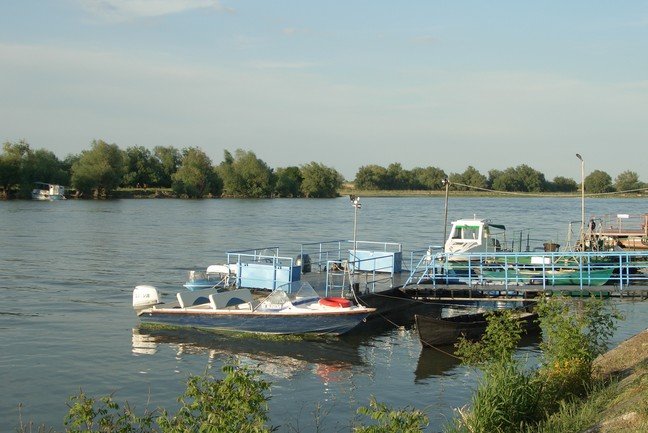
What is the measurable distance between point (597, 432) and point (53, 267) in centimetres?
3658

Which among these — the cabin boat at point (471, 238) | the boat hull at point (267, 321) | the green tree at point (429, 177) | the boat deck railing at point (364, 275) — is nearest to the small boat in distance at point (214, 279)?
the boat hull at point (267, 321)

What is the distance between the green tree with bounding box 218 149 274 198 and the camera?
15900cm

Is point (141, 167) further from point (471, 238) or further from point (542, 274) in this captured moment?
point (542, 274)

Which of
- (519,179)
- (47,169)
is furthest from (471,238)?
(519,179)

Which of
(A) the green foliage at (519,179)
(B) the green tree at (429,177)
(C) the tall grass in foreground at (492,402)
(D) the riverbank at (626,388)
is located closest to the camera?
(C) the tall grass in foreground at (492,402)

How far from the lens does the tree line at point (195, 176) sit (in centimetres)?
13175

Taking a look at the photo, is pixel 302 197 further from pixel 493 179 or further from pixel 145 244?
pixel 145 244

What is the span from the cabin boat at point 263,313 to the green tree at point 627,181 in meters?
151

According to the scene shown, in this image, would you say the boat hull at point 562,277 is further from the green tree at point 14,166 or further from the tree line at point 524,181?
the tree line at point 524,181

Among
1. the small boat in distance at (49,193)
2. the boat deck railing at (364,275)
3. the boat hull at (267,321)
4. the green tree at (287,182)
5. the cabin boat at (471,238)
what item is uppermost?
the green tree at (287,182)

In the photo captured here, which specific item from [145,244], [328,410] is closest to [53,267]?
[145,244]

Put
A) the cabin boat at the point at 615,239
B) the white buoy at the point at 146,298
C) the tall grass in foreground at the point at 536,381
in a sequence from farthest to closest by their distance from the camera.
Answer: the cabin boat at the point at 615,239 < the white buoy at the point at 146,298 < the tall grass in foreground at the point at 536,381

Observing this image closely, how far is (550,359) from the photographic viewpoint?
14305 millimetres

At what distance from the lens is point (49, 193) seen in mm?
127000
